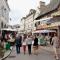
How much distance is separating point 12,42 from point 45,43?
4.75 metres

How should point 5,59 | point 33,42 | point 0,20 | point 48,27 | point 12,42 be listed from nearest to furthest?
point 5,59, point 33,42, point 12,42, point 48,27, point 0,20

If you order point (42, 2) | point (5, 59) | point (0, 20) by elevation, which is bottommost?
point (5, 59)

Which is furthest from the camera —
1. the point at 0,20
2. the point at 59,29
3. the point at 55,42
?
the point at 0,20

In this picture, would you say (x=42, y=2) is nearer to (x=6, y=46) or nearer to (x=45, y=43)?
(x=45, y=43)

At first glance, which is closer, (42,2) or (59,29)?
(59,29)

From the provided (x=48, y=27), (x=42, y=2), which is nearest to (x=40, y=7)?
(x=42, y=2)

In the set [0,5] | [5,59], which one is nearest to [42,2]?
[0,5]

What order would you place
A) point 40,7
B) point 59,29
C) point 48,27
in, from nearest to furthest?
point 59,29
point 48,27
point 40,7

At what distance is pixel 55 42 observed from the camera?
20.0 m

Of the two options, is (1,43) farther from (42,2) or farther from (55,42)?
(42,2)

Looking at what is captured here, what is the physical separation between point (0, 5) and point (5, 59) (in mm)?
34995

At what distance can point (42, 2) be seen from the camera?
71250 millimetres

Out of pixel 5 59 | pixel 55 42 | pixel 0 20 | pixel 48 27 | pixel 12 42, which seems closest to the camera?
pixel 55 42

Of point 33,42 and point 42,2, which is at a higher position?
point 42,2
